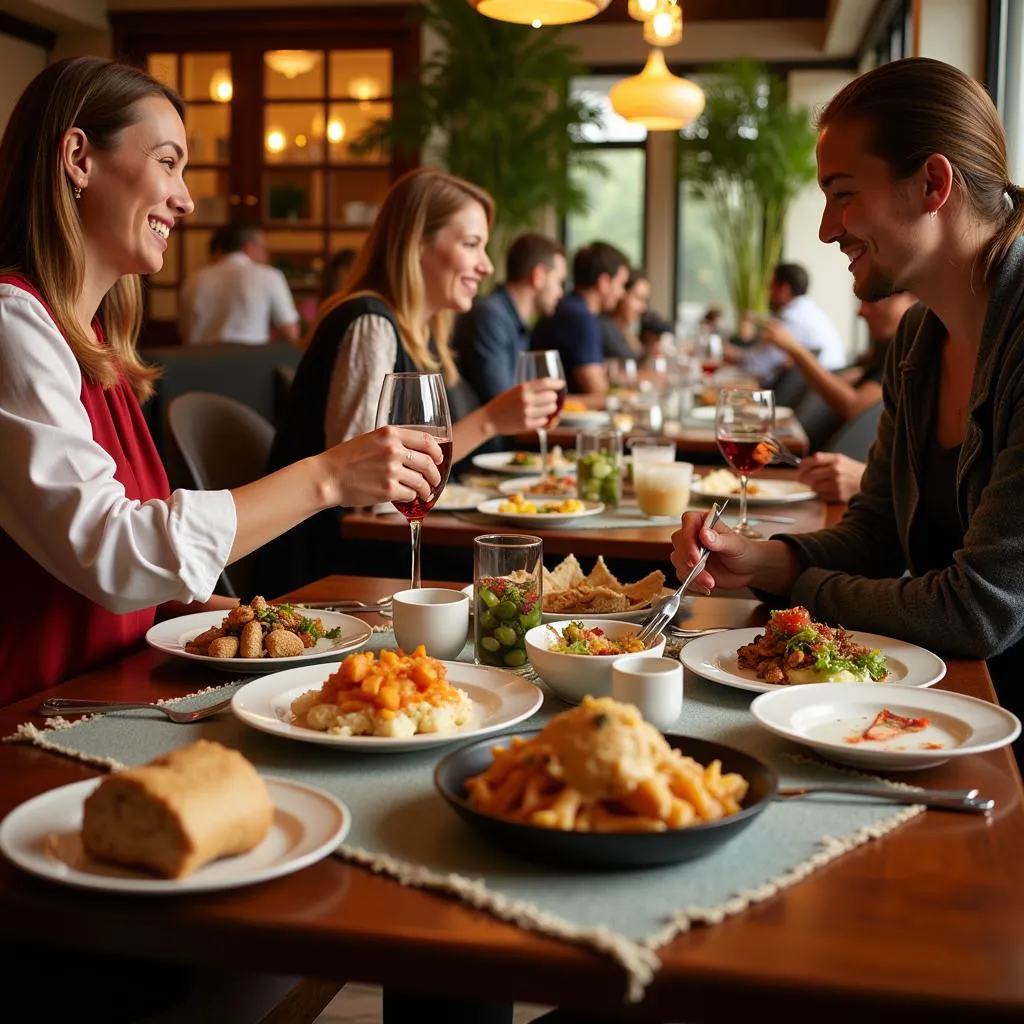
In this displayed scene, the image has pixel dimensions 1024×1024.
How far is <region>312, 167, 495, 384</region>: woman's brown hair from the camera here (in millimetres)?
3164

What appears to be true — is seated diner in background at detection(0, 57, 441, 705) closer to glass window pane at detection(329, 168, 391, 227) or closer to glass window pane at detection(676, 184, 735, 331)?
glass window pane at detection(329, 168, 391, 227)

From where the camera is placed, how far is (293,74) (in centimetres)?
1001

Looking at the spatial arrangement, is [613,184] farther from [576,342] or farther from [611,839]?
[611,839]

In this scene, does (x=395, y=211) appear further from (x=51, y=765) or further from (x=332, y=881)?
(x=332, y=881)

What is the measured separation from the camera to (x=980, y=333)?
6.01 feet

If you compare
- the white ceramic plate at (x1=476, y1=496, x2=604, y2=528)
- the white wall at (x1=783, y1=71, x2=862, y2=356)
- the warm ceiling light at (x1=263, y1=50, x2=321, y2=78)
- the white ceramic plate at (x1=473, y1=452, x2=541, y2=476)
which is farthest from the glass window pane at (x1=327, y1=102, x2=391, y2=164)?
the white ceramic plate at (x1=476, y1=496, x2=604, y2=528)

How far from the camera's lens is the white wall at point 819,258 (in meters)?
10.3

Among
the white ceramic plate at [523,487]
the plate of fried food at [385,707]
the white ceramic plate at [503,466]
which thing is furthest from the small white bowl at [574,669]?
the white ceramic plate at [503,466]

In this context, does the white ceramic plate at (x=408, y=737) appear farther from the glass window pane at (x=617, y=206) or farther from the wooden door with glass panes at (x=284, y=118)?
the glass window pane at (x=617, y=206)

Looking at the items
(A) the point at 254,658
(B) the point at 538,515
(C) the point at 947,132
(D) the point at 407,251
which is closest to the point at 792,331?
(D) the point at 407,251

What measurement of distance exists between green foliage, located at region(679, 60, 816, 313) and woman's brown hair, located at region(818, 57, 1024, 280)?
7985 millimetres

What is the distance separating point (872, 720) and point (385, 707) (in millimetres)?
492

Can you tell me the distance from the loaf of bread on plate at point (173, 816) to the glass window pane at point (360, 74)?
9680 mm

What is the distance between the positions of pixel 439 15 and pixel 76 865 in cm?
858
